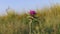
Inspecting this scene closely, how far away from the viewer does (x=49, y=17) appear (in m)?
3.53

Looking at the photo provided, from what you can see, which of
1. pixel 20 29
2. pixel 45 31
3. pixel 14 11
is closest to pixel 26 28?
pixel 20 29

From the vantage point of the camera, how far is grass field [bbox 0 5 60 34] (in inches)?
123

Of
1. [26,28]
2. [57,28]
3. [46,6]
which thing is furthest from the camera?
[46,6]

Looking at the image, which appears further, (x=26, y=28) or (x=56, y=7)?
(x=56, y=7)

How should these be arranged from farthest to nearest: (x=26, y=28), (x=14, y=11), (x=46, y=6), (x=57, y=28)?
(x=14, y=11) → (x=46, y=6) → (x=26, y=28) → (x=57, y=28)

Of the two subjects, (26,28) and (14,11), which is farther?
(14,11)

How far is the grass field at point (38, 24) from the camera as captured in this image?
10.3ft

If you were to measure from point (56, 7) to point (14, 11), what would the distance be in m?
0.86

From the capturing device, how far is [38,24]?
3.39 meters

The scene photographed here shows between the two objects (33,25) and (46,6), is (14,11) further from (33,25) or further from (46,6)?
(33,25)

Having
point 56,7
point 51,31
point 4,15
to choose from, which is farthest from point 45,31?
point 4,15

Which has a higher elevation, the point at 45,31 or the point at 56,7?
the point at 56,7

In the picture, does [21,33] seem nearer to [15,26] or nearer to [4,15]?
[15,26]

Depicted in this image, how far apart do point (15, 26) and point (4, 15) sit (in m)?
0.83
